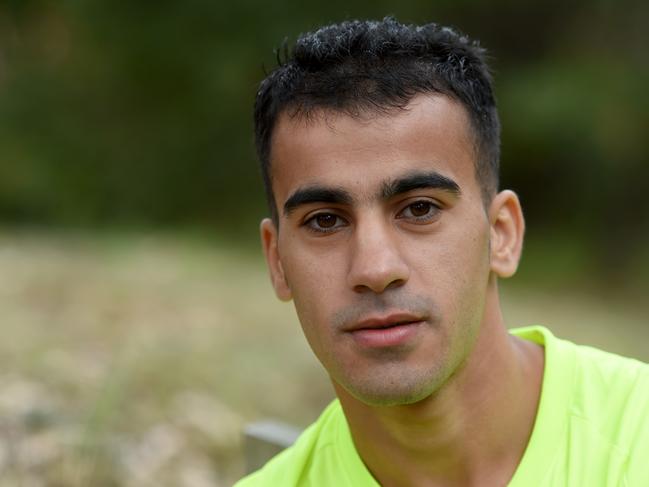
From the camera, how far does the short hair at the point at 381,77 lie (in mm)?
2158

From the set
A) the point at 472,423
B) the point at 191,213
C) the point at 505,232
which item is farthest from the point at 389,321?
the point at 191,213

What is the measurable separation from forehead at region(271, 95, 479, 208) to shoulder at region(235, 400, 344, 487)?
0.68 metres

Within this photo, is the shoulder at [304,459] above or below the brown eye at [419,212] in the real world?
below

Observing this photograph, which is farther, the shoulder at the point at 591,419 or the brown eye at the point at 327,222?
the brown eye at the point at 327,222

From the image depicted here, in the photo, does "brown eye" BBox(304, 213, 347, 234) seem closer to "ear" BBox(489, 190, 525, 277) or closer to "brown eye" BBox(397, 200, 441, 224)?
"brown eye" BBox(397, 200, 441, 224)

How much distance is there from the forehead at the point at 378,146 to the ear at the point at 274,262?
0.26 metres

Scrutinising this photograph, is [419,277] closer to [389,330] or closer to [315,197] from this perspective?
[389,330]

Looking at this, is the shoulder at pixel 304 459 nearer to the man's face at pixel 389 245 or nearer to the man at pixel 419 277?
the man at pixel 419 277

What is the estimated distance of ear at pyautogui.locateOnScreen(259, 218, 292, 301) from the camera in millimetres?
2398

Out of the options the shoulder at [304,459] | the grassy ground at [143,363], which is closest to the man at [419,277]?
the shoulder at [304,459]

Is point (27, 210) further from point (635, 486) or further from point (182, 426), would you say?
point (635, 486)

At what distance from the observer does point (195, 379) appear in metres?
5.11

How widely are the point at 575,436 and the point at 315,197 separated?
74cm

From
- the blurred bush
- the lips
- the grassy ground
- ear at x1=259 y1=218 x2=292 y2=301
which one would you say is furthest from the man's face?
the blurred bush
